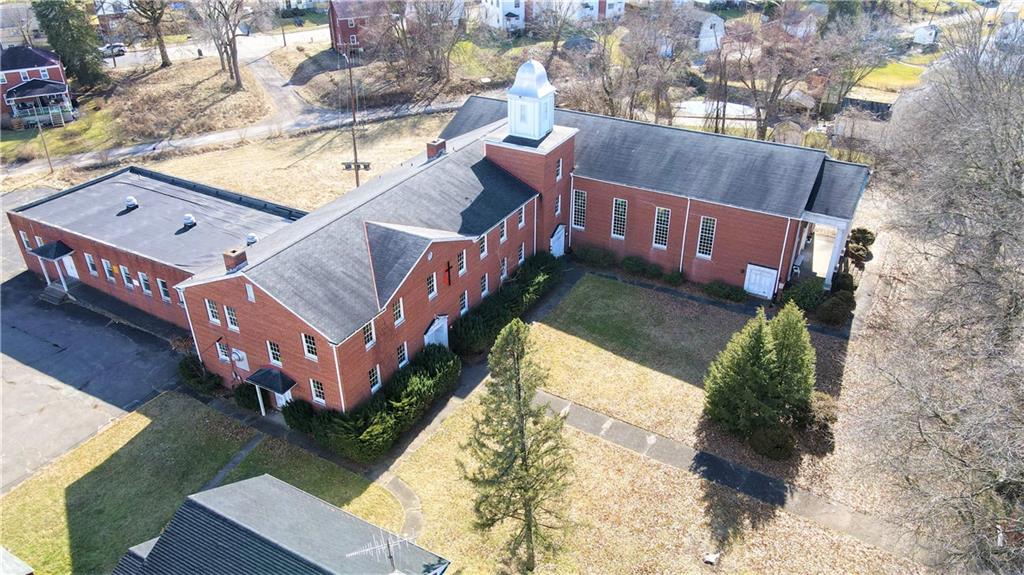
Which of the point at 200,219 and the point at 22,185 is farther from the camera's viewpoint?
the point at 22,185

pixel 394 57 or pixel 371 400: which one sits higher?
pixel 394 57

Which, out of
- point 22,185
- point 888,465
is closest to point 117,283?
point 22,185

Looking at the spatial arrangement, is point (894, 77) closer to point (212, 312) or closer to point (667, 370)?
point (667, 370)

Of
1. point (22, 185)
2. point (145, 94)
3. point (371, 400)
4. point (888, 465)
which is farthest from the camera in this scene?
point (145, 94)

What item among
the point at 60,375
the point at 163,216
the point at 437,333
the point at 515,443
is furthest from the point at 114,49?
the point at 515,443

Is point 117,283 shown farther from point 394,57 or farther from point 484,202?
point 394,57

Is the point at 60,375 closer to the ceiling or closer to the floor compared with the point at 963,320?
closer to the floor
